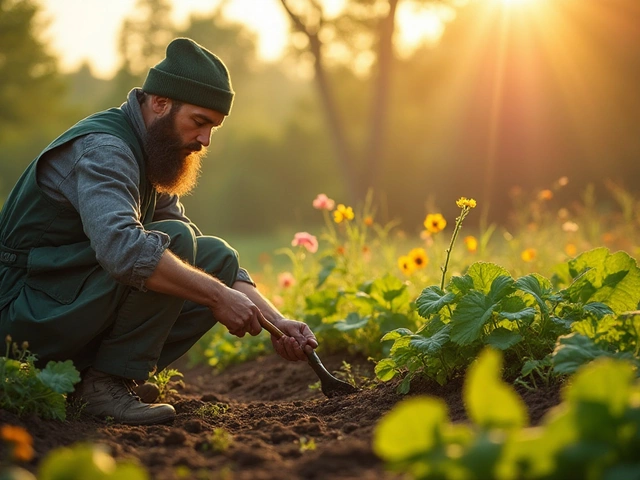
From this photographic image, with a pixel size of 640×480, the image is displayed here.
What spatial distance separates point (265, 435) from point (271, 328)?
0.65 meters

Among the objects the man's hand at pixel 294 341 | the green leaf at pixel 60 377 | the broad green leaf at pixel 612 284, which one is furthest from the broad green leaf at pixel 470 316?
the green leaf at pixel 60 377

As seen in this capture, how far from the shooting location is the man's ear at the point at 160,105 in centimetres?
333

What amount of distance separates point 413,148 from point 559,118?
4.45 metres

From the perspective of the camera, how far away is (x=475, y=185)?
62.5ft

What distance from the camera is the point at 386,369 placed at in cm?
310

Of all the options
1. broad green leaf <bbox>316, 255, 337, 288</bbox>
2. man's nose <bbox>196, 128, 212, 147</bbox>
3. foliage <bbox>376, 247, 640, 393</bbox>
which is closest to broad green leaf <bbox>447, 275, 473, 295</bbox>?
foliage <bbox>376, 247, 640, 393</bbox>

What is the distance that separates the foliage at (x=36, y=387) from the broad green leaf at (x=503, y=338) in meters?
1.41

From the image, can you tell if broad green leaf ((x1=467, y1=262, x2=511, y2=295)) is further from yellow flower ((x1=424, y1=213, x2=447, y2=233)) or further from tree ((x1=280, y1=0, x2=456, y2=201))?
tree ((x1=280, y1=0, x2=456, y2=201))

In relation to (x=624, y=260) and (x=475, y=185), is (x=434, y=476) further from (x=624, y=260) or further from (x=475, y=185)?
(x=475, y=185)

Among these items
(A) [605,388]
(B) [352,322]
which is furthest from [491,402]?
(B) [352,322]

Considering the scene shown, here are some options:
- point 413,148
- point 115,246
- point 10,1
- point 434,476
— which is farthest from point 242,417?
point 10,1

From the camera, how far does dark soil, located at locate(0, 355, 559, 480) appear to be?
1989 millimetres

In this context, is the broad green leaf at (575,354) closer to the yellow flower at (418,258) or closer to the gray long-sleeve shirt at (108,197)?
the gray long-sleeve shirt at (108,197)

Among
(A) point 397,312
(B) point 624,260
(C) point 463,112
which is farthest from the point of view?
(C) point 463,112
